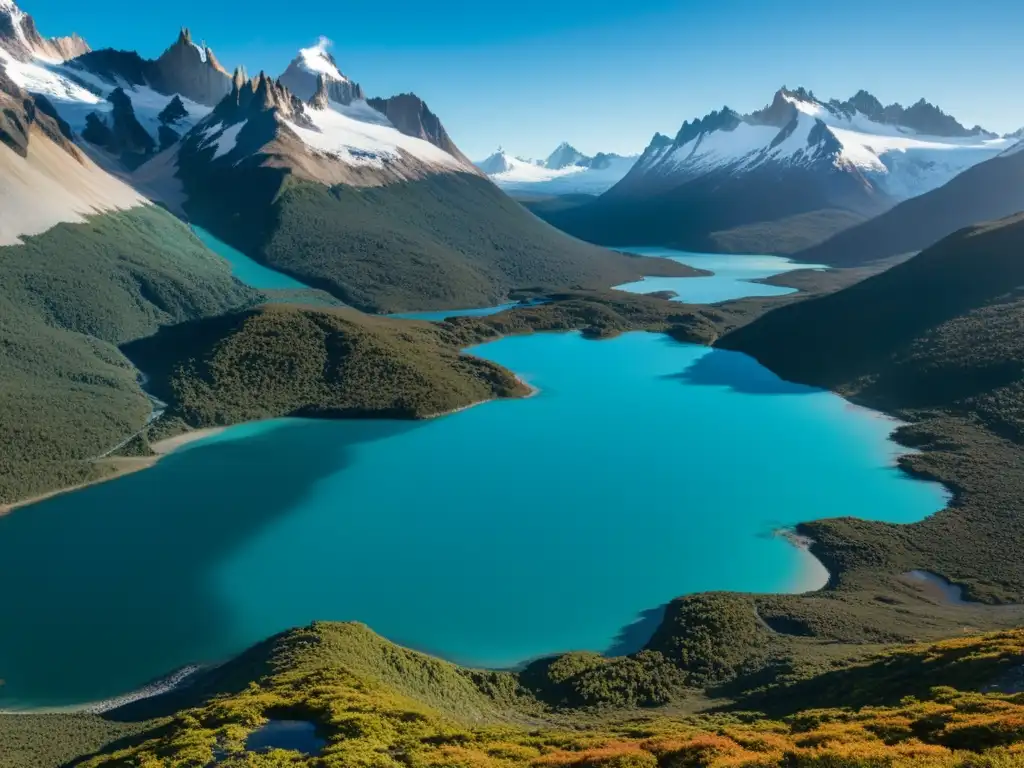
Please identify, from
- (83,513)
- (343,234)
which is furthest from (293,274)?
(83,513)

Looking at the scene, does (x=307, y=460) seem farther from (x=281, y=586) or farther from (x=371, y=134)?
(x=371, y=134)

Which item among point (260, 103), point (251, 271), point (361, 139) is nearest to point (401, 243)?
point (251, 271)

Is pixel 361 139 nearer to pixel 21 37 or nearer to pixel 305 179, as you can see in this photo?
pixel 305 179

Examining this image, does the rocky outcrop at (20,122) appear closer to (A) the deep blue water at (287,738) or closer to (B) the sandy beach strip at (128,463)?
(B) the sandy beach strip at (128,463)

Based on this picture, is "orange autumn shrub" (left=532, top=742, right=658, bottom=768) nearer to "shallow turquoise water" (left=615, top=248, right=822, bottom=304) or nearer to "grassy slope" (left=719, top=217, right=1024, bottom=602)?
"grassy slope" (left=719, top=217, right=1024, bottom=602)

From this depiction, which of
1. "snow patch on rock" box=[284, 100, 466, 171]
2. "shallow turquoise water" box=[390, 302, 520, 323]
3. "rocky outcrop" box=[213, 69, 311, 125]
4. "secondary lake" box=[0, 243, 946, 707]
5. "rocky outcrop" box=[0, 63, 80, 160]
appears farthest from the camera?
"snow patch on rock" box=[284, 100, 466, 171]

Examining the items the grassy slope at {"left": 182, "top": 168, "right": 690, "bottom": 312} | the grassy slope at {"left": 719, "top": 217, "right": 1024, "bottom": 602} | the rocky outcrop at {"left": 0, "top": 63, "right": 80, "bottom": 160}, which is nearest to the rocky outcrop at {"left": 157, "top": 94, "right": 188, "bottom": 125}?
the grassy slope at {"left": 182, "top": 168, "right": 690, "bottom": 312}
